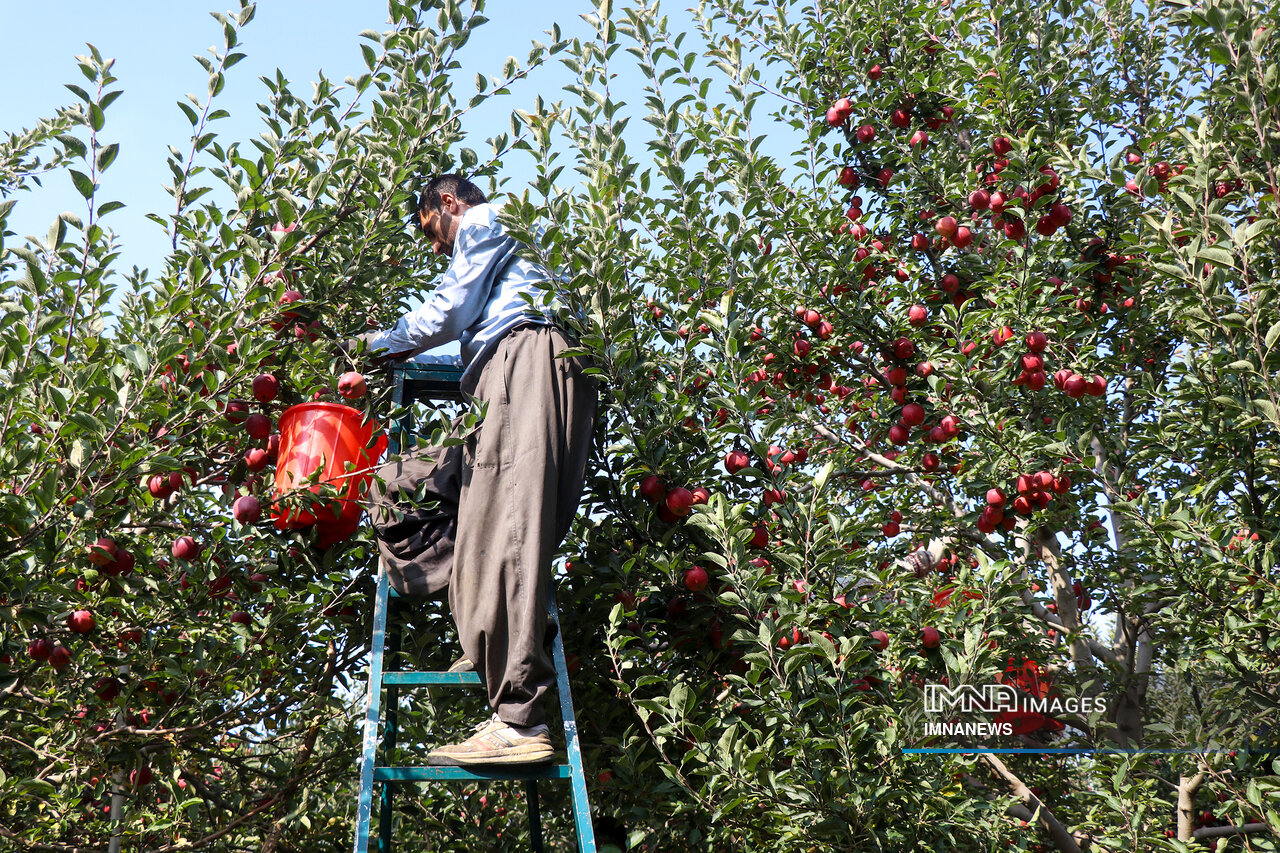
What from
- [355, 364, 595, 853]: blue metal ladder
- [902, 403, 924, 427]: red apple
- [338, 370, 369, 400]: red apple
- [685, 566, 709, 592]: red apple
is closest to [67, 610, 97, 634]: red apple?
[355, 364, 595, 853]: blue metal ladder

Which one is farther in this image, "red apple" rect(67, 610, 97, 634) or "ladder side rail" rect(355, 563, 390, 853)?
"red apple" rect(67, 610, 97, 634)

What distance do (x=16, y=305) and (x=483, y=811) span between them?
7.20ft

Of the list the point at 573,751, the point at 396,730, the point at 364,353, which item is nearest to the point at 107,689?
the point at 396,730

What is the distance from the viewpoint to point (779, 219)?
359 centimetres

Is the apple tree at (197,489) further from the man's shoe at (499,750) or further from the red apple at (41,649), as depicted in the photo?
the man's shoe at (499,750)

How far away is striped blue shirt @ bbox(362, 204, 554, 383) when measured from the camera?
266 centimetres

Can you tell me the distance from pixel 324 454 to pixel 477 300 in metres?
0.63

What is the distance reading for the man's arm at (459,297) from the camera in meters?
2.65

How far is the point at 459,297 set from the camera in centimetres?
267

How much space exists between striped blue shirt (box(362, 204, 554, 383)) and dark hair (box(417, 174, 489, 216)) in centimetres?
18

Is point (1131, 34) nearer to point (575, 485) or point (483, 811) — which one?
point (575, 485)

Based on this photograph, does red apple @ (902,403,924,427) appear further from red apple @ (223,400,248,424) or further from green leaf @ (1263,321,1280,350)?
red apple @ (223,400,248,424)

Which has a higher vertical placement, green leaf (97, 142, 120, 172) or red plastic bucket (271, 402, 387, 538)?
green leaf (97, 142, 120, 172)

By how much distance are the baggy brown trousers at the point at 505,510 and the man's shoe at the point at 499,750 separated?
0.04 metres
